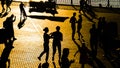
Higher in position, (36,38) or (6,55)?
(6,55)

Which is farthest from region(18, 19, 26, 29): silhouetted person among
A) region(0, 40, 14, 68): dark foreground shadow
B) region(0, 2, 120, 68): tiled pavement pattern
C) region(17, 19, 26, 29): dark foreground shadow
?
region(0, 40, 14, 68): dark foreground shadow

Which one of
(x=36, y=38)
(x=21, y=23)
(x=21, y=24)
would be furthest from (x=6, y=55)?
(x=21, y=23)

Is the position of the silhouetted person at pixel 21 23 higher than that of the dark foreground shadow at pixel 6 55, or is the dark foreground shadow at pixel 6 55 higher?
the dark foreground shadow at pixel 6 55

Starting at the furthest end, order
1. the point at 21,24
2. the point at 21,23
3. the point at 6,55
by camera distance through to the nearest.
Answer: the point at 21,23
the point at 21,24
the point at 6,55

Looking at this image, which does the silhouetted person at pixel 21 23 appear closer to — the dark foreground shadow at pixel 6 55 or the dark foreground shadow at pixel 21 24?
the dark foreground shadow at pixel 21 24

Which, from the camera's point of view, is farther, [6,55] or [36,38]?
[36,38]

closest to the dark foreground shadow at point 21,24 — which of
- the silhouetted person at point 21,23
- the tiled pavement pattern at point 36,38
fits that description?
the silhouetted person at point 21,23

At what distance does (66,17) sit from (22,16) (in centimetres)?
390

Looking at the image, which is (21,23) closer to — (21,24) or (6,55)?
(21,24)

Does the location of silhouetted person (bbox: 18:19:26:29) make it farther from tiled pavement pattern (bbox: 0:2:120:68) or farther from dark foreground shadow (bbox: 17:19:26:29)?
tiled pavement pattern (bbox: 0:2:120:68)

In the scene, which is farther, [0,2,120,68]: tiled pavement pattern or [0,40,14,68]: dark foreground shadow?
[0,2,120,68]: tiled pavement pattern

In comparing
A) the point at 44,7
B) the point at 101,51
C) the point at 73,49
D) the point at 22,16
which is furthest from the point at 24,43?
the point at 44,7

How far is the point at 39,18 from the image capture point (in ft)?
118

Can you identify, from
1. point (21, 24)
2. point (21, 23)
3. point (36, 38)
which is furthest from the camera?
point (21, 23)
